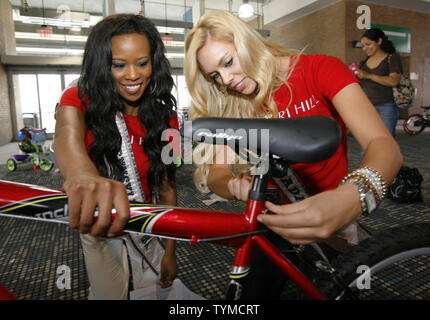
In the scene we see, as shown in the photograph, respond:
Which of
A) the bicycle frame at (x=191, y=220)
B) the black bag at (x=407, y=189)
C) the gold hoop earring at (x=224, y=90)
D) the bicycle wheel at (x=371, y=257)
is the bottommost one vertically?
the black bag at (x=407, y=189)

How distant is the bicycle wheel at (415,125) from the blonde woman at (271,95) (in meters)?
9.21

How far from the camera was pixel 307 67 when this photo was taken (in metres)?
1.06

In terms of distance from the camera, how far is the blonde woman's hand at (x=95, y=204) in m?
0.58

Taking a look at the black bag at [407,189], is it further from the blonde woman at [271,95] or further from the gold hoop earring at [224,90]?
the gold hoop earring at [224,90]

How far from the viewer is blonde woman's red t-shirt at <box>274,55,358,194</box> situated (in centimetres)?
96

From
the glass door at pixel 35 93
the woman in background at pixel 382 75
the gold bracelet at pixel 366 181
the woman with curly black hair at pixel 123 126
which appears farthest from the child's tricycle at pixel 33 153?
the glass door at pixel 35 93

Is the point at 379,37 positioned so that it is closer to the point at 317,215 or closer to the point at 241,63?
the point at 241,63

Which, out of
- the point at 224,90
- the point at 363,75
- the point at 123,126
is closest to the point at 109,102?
the point at 123,126

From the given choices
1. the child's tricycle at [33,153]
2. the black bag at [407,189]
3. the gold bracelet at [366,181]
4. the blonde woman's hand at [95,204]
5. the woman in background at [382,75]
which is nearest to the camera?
the blonde woman's hand at [95,204]

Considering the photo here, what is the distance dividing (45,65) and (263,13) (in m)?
8.58

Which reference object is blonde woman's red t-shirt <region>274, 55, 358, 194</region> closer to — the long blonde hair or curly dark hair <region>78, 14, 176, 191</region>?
the long blonde hair

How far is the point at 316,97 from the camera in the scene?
106 centimetres

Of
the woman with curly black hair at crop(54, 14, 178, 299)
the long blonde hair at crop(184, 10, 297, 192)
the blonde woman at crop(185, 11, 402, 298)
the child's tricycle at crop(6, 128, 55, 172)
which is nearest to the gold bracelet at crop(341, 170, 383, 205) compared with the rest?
the blonde woman at crop(185, 11, 402, 298)
